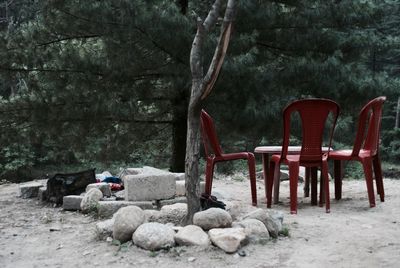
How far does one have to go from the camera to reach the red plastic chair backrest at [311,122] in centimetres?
472

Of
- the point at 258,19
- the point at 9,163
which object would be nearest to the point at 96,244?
the point at 258,19

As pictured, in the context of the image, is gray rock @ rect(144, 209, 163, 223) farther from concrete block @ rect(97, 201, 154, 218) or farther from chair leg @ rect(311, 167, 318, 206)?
chair leg @ rect(311, 167, 318, 206)

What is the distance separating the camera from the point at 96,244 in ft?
12.2

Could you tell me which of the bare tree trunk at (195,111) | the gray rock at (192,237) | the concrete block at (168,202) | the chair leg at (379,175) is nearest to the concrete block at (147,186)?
the concrete block at (168,202)

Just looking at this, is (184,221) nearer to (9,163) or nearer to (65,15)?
(65,15)

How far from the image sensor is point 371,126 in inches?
198

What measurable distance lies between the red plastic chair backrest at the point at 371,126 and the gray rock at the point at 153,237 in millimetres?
2386

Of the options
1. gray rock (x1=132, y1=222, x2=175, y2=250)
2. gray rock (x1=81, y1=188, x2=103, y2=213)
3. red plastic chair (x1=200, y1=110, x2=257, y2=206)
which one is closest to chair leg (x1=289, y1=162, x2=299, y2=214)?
red plastic chair (x1=200, y1=110, x2=257, y2=206)

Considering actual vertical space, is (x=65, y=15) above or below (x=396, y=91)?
above

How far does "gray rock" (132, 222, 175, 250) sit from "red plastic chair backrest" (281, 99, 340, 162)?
5.83 ft

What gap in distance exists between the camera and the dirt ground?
322 cm

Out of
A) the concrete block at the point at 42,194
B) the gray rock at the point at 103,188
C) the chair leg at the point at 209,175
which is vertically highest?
the chair leg at the point at 209,175

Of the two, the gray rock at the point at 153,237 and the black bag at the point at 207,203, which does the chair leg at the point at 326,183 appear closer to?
the black bag at the point at 207,203

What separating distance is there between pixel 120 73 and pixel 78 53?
77 cm
